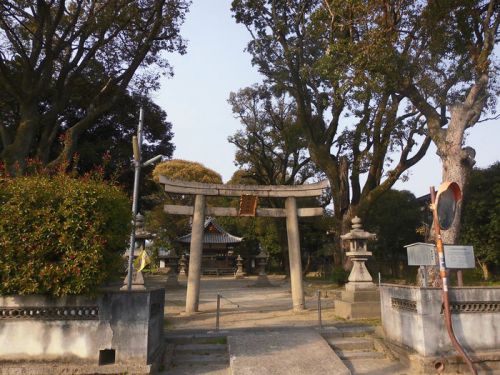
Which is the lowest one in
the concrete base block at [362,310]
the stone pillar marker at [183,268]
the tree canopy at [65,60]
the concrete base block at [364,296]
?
the concrete base block at [362,310]

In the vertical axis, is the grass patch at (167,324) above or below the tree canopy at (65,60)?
below

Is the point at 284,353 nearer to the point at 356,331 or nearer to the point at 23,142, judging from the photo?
the point at 356,331

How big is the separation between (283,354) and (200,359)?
1550 millimetres

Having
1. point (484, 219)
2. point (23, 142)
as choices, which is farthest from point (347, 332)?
point (484, 219)

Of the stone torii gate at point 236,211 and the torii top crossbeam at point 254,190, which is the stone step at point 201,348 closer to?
the stone torii gate at point 236,211

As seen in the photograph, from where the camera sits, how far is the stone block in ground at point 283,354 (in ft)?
21.5

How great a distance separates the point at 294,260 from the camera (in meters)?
13.9

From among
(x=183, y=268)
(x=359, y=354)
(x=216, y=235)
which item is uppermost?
(x=216, y=235)

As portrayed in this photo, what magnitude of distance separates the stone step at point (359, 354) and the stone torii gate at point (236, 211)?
5.54m

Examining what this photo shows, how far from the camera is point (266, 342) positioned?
7.89m

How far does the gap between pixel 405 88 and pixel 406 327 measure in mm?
8718

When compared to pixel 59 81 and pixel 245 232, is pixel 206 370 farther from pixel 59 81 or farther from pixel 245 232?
pixel 245 232

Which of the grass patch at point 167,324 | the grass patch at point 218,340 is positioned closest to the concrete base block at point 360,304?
the grass patch at point 218,340

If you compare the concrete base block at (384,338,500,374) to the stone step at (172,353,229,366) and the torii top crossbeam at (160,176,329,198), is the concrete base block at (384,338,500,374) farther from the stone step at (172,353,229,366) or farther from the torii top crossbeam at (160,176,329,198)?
the torii top crossbeam at (160,176,329,198)
